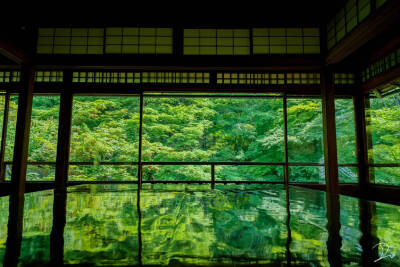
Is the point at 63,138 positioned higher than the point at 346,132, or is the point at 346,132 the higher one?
the point at 346,132

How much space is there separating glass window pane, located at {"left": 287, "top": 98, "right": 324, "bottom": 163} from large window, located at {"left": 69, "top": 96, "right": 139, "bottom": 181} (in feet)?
17.3

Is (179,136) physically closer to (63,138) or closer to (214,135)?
(214,135)

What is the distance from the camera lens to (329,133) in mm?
3396

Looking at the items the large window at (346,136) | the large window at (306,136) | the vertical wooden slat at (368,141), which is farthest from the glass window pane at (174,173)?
the vertical wooden slat at (368,141)

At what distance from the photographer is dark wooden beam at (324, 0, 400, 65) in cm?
211

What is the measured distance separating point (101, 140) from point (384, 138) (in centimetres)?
750

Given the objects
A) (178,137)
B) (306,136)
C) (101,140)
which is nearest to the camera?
(101,140)

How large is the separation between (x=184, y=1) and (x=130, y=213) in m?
3.06

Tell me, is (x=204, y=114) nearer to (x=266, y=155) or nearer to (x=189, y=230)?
(x=266, y=155)

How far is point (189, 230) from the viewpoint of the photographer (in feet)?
2.70

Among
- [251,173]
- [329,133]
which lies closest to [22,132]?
[329,133]

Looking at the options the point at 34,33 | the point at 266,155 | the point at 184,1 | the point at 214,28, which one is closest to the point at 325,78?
the point at 214,28

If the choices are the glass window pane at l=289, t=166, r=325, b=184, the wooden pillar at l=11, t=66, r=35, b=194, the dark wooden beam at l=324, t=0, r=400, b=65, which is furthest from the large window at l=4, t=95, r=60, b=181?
the glass window pane at l=289, t=166, r=325, b=184

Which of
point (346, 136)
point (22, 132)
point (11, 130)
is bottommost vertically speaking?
point (22, 132)
